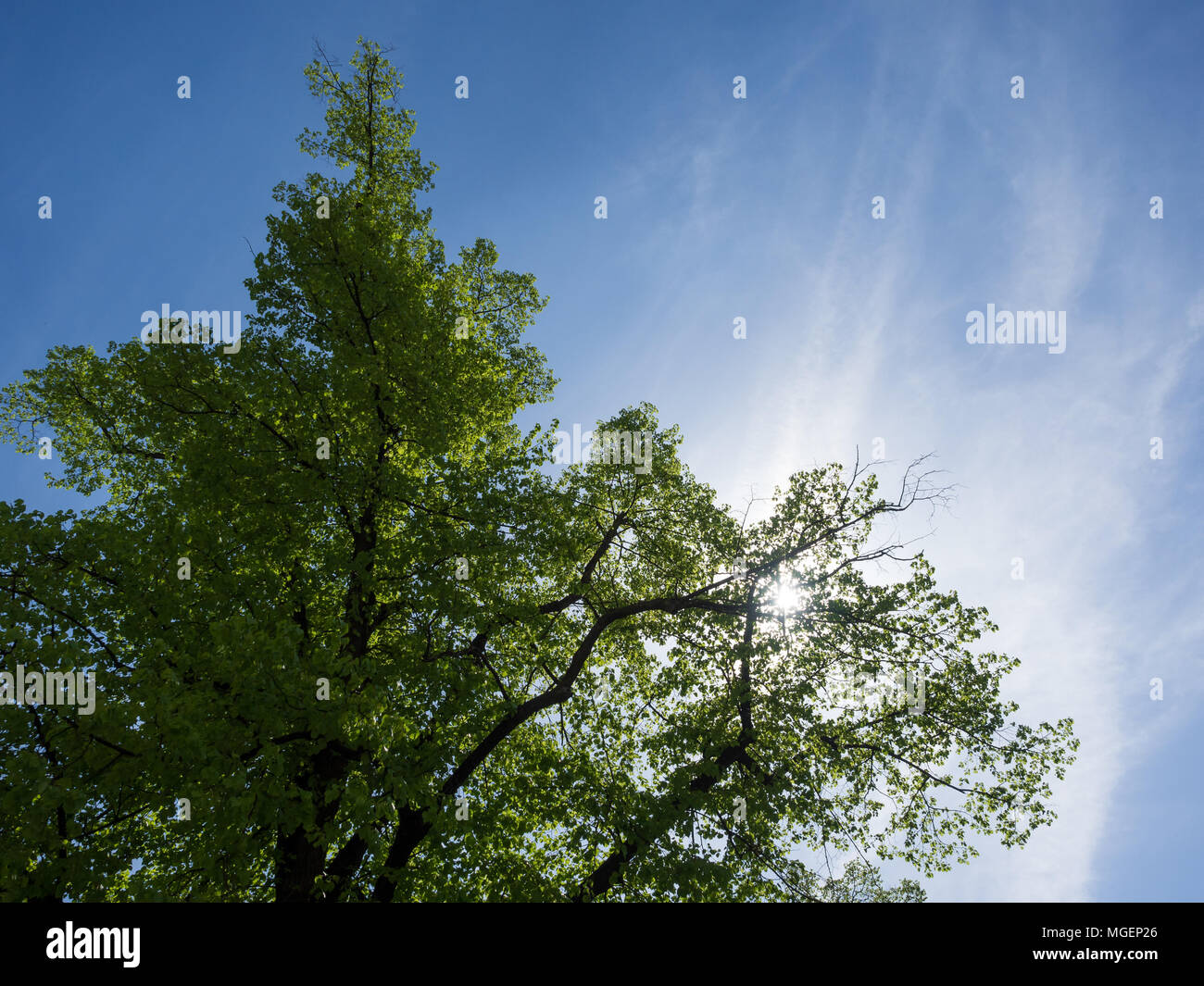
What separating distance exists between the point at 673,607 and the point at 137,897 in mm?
10226

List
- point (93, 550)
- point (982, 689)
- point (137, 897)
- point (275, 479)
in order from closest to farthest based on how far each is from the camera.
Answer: point (137, 897) → point (93, 550) → point (275, 479) → point (982, 689)

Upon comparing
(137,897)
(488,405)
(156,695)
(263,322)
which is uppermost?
(263,322)

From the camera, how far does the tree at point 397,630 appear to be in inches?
306

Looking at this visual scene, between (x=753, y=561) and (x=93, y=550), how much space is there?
1262cm

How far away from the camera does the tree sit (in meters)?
7.78

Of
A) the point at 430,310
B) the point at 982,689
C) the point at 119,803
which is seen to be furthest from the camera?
the point at 430,310

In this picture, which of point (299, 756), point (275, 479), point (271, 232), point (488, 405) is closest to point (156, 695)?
point (299, 756)

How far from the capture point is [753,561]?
14188 millimetres

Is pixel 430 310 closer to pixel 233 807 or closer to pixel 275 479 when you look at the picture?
pixel 275 479

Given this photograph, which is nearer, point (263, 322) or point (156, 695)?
point (156, 695)

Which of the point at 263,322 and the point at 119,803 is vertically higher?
the point at 263,322

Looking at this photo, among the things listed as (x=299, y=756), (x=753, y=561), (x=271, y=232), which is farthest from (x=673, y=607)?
(x=271, y=232)

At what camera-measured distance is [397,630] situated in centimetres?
1323
